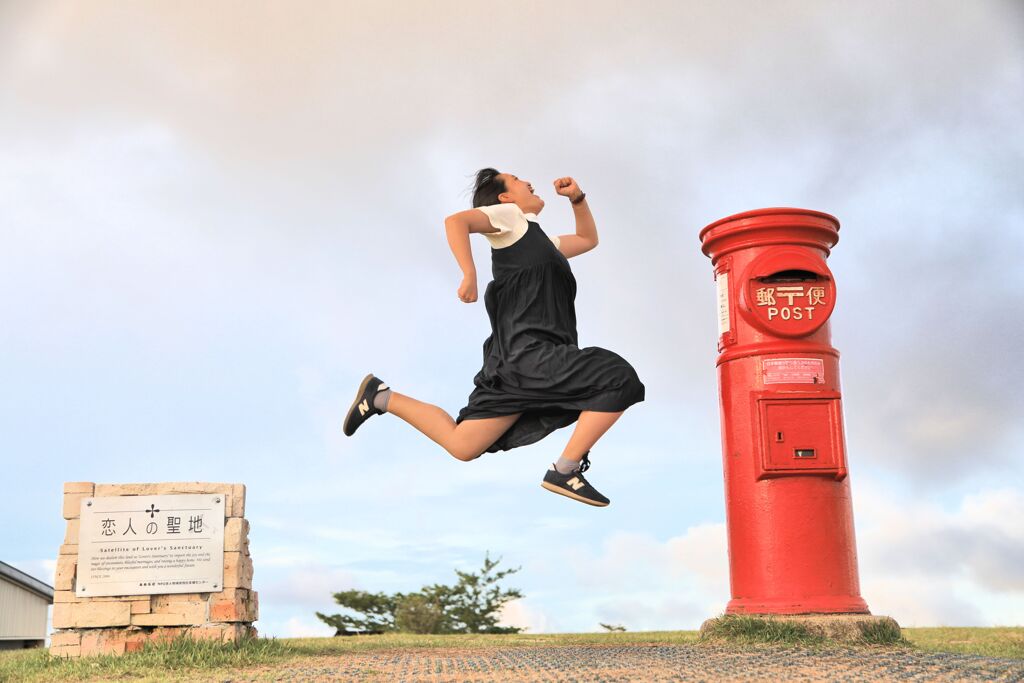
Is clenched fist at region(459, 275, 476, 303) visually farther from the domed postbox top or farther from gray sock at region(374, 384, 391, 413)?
the domed postbox top

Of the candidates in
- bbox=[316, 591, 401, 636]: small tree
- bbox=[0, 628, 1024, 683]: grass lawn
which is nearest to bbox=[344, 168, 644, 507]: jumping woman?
bbox=[0, 628, 1024, 683]: grass lawn

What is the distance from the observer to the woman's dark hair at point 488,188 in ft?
16.6

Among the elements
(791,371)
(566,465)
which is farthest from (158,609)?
(791,371)

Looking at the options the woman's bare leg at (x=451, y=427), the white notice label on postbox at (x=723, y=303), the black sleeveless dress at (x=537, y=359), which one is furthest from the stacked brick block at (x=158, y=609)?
the white notice label on postbox at (x=723, y=303)

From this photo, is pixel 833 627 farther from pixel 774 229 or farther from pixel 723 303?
pixel 774 229

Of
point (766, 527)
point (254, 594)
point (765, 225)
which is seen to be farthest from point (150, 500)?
point (765, 225)

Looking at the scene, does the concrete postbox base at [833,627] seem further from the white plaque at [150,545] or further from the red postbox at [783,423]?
the white plaque at [150,545]

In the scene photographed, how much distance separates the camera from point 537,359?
454 centimetres

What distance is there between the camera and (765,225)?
24.6 feet

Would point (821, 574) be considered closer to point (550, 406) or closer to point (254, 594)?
point (550, 406)

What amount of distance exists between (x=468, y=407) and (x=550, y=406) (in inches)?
17.8

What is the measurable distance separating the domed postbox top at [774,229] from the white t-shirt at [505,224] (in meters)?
3.28

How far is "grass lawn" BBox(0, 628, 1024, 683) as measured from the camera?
6.46 metres

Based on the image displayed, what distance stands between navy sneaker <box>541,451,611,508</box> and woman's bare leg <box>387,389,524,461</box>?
14.6 inches
